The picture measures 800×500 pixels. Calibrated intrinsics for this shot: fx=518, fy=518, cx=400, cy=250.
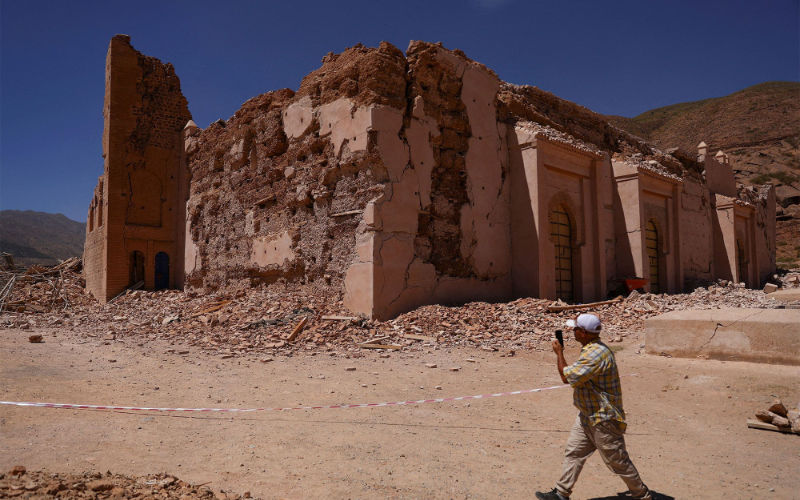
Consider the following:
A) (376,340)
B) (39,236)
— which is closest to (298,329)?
(376,340)

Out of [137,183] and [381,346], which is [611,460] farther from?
[137,183]

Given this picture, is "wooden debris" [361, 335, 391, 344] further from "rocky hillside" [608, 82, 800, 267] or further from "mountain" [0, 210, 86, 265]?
"mountain" [0, 210, 86, 265]

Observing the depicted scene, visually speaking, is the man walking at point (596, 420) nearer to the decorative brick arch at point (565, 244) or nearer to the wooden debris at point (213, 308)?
the decorative brick arch at point (565, 244)

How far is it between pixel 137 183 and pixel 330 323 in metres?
12.7

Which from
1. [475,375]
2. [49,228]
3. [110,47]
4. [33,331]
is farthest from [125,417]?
[49,228]

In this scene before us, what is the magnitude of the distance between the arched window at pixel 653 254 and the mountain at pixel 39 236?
67.3 meters

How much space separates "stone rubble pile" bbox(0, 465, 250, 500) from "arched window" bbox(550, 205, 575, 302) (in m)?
10.9

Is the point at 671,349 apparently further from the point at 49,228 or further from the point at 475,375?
the point at 49,228

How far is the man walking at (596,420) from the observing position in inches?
117

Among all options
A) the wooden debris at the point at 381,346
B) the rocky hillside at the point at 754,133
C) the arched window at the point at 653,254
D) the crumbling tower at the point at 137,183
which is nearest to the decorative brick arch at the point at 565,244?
the arched window at the point at 653,254

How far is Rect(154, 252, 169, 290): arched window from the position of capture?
1864 centimetres

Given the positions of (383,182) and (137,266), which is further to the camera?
(137,266)

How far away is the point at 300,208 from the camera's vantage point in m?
11.5

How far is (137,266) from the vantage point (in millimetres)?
18375
